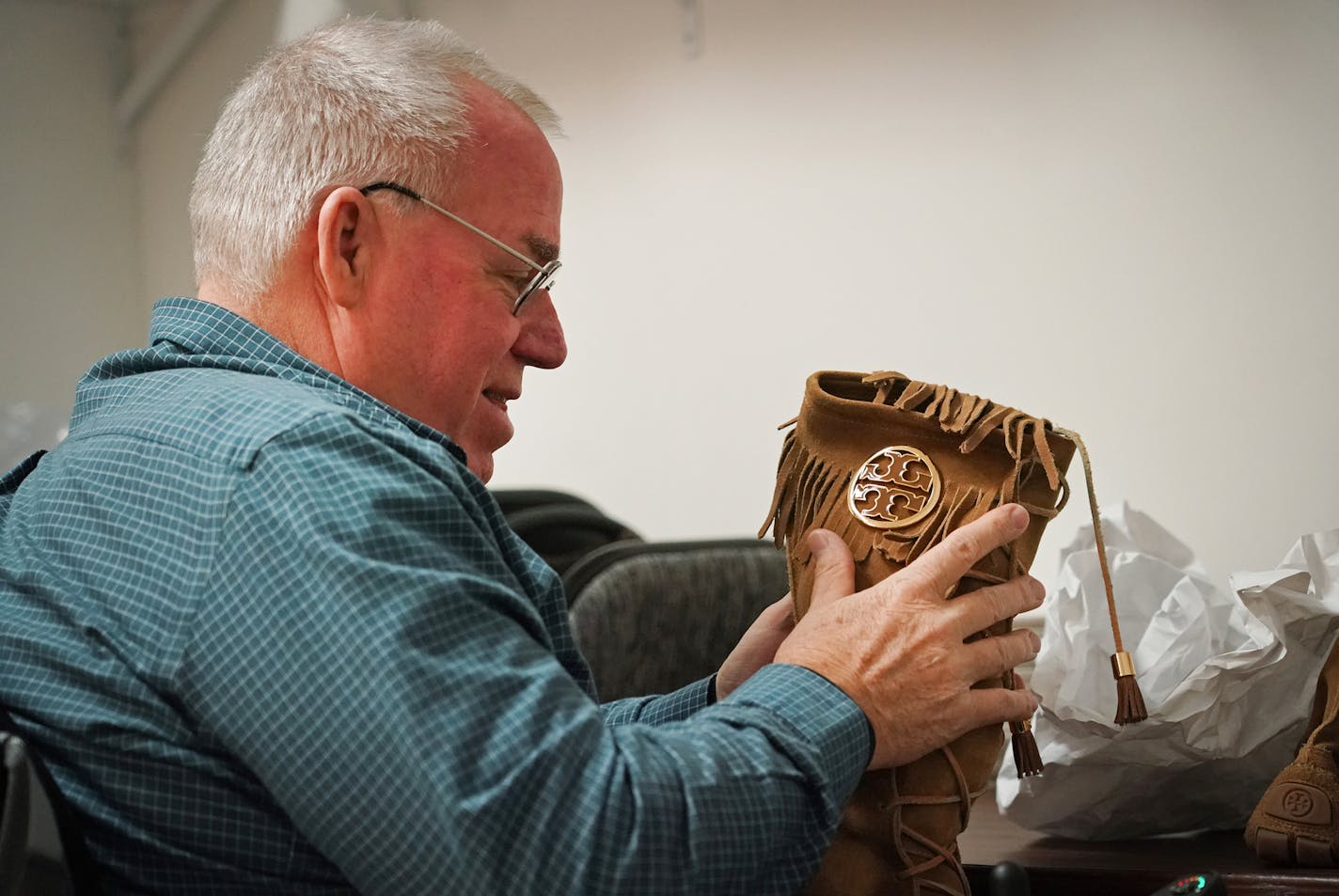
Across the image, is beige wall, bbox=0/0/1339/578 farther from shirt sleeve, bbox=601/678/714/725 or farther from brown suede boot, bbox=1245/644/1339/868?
shirt sleeve, bbox=601/678/714/725

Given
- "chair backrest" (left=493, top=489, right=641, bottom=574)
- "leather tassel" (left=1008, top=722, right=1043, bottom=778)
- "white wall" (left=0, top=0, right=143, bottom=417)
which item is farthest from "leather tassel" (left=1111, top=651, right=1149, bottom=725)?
"white wall" (left=0, top=0, right=143, bottom=417)

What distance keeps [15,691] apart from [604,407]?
170cm

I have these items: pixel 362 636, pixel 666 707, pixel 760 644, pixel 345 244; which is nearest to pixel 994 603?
pixel 760 644

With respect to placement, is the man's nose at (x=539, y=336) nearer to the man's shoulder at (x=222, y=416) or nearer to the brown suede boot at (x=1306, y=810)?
the man's shoulder at (x=222, y=416)

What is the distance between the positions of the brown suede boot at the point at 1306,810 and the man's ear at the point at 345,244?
813 mm

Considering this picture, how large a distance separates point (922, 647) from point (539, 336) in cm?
45

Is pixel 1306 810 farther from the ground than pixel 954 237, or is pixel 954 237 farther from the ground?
pixel 954 237

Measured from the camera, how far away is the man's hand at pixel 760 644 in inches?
44.2

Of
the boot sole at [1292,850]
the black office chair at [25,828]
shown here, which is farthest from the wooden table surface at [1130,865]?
the black office chair at [25,828]

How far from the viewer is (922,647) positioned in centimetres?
88

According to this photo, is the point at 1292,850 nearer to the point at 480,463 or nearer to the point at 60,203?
the point at 480,463

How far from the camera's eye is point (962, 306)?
193cm

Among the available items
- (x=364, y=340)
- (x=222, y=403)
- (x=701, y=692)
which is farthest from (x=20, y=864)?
(x=701, y=692)

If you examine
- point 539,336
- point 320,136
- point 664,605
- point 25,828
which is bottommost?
point 664,605
